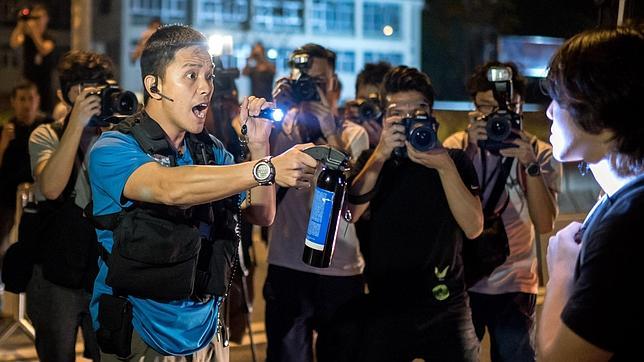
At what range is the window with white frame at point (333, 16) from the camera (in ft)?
228

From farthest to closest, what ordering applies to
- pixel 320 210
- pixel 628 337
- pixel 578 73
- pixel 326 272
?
pixel 326 272
pixel 320 210
pixel 578 73
pixel 628 337

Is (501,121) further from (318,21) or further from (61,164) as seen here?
(318,21)

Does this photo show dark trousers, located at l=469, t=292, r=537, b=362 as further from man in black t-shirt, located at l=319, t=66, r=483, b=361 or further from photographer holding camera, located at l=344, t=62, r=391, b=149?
photographer holding camera, located at l=344, t=62, r=391, b=149

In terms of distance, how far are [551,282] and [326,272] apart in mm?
2559

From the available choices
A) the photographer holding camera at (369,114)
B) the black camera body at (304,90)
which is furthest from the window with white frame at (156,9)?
the black camera body at (304,90)

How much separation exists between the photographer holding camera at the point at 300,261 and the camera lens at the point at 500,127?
36.0 inches

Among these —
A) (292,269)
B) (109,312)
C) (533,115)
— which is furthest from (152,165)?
(533,115)

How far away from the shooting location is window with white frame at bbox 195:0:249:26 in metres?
52.1

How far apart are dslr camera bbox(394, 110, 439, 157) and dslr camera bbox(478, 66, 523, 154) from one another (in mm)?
490

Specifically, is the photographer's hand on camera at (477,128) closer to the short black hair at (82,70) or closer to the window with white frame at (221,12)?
the short black hair at (82,70)

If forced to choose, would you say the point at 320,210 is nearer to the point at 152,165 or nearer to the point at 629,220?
the point at 152,165

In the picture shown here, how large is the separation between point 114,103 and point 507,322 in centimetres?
235

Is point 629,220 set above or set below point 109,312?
above

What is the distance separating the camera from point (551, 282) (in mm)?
2242
